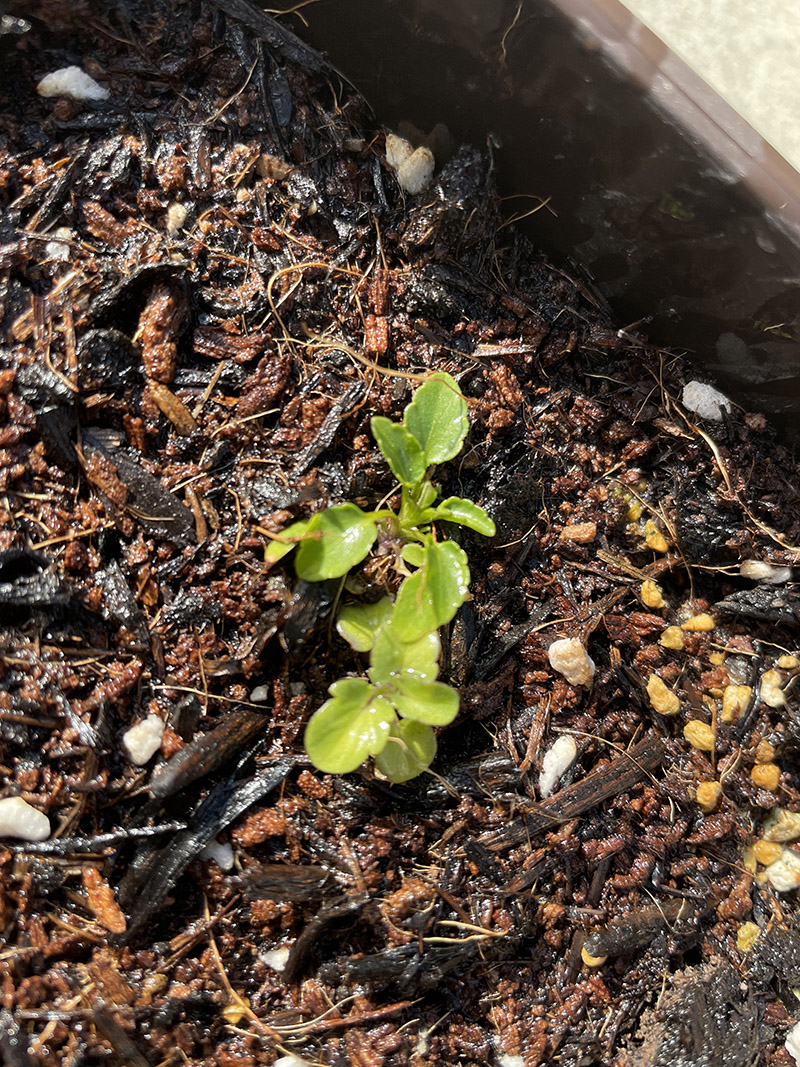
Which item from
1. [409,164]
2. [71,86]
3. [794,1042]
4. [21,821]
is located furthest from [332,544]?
[794,1042]

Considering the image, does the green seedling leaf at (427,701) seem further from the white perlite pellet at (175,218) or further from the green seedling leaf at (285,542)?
the white perlite pellet at (175,218)

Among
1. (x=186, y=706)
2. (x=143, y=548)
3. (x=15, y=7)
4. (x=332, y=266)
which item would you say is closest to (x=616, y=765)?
(x=186, y=706)

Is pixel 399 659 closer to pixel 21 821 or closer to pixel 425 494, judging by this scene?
pixel 425 494

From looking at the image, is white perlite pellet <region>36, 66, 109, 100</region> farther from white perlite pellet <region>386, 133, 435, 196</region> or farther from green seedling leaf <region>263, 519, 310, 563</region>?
green seedling leaf <region>263, 519, 310, 563</region>

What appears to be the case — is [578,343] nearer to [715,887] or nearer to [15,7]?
[715,887]

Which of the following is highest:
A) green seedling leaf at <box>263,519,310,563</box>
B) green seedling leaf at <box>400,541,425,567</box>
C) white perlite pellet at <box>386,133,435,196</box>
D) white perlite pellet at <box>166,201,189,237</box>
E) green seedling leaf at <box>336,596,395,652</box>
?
white perlite pellet at <box>386,133,435,196</box>

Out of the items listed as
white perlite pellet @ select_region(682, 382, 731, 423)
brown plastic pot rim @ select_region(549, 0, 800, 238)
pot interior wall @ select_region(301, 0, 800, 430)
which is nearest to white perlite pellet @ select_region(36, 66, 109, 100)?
pot interior wall @ select_region(301, 0, 800, 430)
